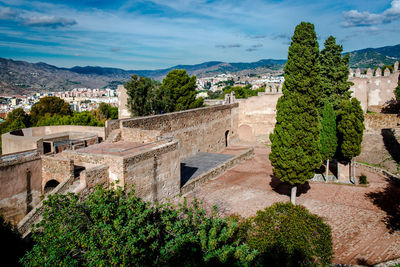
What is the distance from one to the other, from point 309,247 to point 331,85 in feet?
51.8

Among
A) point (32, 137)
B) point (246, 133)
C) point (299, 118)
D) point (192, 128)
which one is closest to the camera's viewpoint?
point (299, 118)

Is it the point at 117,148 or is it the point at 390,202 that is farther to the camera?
the point at 390,202

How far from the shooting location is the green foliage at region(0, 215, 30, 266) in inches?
310

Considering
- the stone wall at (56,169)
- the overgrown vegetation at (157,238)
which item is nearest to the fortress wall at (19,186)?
the stone wall at (56,169)

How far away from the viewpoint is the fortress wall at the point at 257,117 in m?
29.0

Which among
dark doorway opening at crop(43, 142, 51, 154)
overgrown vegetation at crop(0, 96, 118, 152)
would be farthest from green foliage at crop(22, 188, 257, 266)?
overgrown vegetation at crop(0, 96, 118, 152)

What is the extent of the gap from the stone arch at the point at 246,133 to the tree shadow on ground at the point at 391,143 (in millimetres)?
11393

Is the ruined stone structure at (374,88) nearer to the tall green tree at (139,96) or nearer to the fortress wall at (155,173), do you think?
the tall green tree at (139,96)

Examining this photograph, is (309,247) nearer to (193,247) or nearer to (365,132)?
(193,247)

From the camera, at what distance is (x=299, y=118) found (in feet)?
42.7

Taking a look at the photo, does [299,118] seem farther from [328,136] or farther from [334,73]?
[334,73]

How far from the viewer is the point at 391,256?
31.7ft

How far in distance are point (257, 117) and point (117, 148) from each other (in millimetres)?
19354

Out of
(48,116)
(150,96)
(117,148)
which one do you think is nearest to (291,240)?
(117,148)
